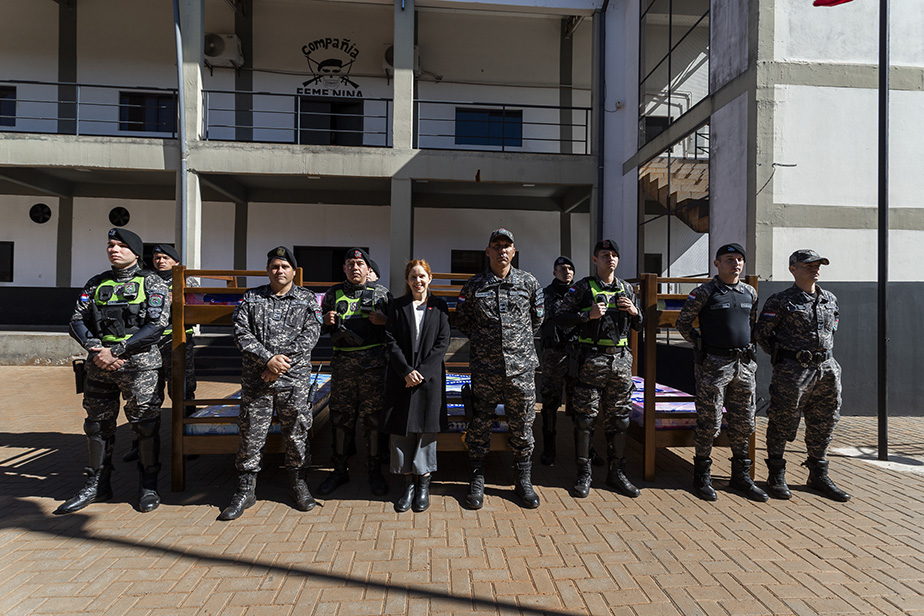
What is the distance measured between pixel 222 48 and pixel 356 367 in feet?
39.7

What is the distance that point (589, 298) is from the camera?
3.97 meters

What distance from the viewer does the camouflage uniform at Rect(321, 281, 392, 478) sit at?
3895 mm

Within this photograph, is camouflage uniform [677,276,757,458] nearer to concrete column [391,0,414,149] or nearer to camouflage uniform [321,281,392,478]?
camouflage uniform [321,281,392,478]

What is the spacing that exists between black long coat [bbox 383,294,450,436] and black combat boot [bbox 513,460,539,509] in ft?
2.37

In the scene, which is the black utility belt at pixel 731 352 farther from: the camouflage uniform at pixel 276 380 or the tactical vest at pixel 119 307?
the tactical vest at pixel 119 307

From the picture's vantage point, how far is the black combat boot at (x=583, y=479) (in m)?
3.84

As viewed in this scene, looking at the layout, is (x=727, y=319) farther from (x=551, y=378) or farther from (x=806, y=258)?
(x=551, y=378)

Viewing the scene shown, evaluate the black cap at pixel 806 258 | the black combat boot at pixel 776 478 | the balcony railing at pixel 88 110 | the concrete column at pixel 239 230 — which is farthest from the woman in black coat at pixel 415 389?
the balcony railing at pixel 88 110

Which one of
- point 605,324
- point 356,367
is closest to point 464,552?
point 356,367

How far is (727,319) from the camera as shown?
12.7ft

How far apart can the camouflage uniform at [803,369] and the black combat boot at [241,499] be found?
414 centimetres

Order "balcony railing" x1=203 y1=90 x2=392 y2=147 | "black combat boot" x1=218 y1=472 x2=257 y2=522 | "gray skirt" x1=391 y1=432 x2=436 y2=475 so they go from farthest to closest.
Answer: "balcony railing" x1=203 y1=90 x2=392 y2=147
"gray skirt" x1=391 y1=432 x2=436 y2=475
"black combat boot" x1=218 y1=472 x2=257 y2=522

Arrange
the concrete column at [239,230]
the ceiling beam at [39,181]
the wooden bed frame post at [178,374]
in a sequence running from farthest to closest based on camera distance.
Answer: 1. the concrete column at [239,230]
2. the ceiling beam at [39,181]
3. the wooden bed frame post at [178,374]

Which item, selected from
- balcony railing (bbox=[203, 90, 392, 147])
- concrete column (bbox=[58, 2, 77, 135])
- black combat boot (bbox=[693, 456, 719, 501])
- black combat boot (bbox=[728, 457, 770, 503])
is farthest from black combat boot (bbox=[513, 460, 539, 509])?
concrete column (bbox=[58, 2, 77, 135])
